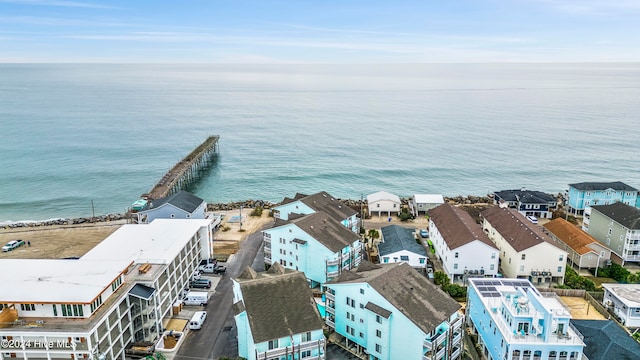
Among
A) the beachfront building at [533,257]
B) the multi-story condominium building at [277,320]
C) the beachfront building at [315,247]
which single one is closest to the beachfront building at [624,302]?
the beachfront building at [533,257]

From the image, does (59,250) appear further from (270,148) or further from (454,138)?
(454,138)

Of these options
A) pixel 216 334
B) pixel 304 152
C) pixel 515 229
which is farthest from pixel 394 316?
pixel 304 152

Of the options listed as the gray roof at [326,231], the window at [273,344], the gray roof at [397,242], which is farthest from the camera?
the gray roof at [397,242]

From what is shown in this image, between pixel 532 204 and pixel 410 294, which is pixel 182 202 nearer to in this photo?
pixel 410 294

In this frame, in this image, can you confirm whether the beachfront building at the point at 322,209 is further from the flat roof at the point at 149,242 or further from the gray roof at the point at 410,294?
the gray roof at the point at 410,294

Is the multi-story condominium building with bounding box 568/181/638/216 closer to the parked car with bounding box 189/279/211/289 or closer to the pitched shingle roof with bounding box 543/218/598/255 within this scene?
the pitched shingle roof with bounding box 543/218/598/255

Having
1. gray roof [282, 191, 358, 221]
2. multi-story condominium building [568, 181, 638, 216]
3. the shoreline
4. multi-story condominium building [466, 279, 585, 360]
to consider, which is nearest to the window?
multi-story condominium building [466, 279, 585, 360]
